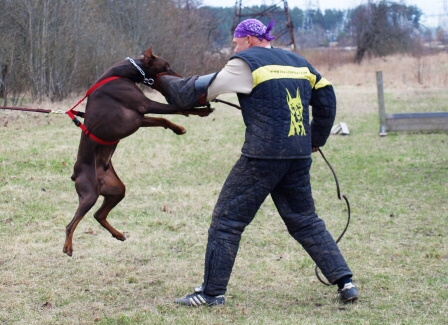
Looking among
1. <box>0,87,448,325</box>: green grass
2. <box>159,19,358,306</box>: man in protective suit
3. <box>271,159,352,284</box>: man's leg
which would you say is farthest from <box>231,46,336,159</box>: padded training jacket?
<box>0,87,448,325</box>: green grass

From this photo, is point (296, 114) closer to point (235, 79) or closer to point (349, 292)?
point (235, 79)

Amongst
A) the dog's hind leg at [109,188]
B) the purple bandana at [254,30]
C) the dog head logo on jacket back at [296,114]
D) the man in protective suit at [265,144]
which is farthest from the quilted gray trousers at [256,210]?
the dog's hind leg at [109,188]

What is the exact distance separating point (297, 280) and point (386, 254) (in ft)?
3.91

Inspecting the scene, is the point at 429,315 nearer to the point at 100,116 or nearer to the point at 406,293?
the point at 406,293

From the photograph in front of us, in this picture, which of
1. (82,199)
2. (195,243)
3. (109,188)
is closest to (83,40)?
(195,243)

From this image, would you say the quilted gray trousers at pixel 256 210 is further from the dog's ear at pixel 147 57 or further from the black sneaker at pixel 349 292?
the dog's ear at pixel 147 57

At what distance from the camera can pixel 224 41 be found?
4134 centimetres

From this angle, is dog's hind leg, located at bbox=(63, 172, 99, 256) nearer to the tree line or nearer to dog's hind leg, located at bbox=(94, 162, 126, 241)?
dog's hind leg, located at bbox=(94, 162, 126, 241)

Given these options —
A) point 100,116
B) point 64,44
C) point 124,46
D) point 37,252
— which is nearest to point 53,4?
point 64,44

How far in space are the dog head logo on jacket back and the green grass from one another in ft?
4.08

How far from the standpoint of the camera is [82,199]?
4930 mm

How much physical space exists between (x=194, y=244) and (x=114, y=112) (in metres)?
2.24

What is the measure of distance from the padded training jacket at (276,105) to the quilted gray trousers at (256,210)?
91 millimetres

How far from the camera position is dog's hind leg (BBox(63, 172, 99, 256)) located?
193 inches
